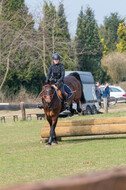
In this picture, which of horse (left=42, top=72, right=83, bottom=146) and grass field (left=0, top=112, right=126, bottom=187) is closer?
grass field (left=0, top=112, right=126, bottom=187)

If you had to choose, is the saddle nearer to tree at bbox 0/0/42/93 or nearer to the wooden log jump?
the wooden log jump

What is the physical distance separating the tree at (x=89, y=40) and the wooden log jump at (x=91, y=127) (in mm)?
52045

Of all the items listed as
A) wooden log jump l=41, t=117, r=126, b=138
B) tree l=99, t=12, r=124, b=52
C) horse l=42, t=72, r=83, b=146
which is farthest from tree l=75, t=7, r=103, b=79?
wooden log jump l=41, t=117, r=126, b=138

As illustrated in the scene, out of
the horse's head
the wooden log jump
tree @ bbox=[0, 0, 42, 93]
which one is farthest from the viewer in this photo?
tree @ bbox=[0, 0, 42, 93]

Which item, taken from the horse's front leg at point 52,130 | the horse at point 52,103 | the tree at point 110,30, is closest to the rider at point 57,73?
the horse at point 52,103

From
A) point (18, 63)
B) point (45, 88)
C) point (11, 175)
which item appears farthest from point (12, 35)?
point (11, 175)

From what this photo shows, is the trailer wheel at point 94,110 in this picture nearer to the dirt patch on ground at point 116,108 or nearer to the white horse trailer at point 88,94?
the white horse trailer at point 88,94

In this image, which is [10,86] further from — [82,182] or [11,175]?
[82,182]

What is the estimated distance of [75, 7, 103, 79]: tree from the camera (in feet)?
223

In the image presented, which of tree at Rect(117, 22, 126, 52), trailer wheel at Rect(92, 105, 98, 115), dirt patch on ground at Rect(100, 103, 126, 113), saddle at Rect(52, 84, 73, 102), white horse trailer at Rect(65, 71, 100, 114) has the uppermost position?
tree at Rect(117, 22, 126, 52)

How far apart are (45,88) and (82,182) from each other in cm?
1250

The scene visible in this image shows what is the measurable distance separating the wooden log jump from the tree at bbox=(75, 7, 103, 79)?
52045 millimetres

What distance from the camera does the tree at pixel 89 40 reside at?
68.0 metres

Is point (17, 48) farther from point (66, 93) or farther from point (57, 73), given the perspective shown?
point (57, 73)
